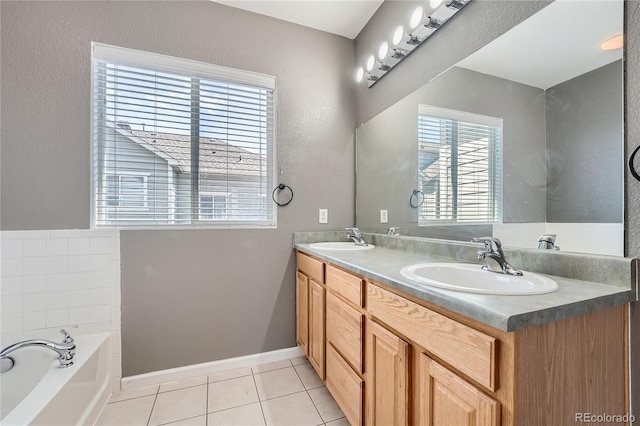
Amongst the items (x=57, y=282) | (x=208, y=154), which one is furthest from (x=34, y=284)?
(x=208, y=154)

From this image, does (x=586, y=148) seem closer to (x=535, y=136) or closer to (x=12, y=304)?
(x=535, y=136)

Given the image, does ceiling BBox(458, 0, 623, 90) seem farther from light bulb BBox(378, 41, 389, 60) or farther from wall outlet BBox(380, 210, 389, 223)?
wall outlet BBox(380, 210, 389, 223)

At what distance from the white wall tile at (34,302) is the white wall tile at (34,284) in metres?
0.02

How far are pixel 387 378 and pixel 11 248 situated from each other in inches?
82.3

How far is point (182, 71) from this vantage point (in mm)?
1886

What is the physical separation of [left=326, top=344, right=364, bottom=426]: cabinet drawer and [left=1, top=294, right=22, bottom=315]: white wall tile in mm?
1765

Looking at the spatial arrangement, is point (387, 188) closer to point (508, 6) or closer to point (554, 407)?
point (508, 6)

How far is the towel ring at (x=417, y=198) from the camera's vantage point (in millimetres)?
1699

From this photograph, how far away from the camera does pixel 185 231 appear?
6.12 ft

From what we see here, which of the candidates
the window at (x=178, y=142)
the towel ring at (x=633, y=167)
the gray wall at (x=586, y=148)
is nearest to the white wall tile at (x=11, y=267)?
the window at (x=178, y=142)

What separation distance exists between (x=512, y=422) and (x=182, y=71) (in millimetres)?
2371

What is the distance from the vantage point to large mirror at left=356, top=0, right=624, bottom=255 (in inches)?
35.4

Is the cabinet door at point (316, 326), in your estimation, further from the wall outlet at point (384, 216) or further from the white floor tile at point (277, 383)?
the wall outlet at point (384, 216)

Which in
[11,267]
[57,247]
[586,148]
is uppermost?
[586,148]
